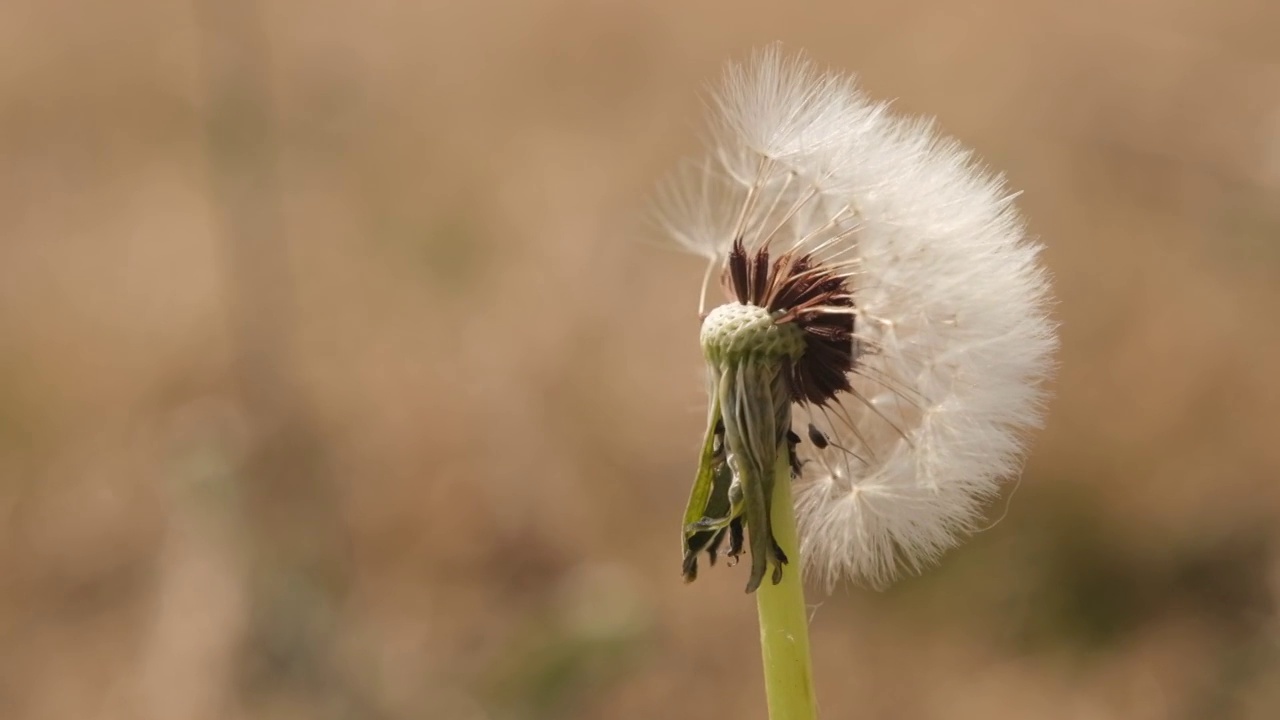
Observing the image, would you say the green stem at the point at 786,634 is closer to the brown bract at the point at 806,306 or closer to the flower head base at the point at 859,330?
the flower head base at the point at 859,330

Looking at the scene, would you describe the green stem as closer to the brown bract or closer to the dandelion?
the dandelion

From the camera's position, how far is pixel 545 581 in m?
3.89

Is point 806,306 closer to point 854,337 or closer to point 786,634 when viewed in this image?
point 854,337

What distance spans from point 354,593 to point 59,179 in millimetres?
3933

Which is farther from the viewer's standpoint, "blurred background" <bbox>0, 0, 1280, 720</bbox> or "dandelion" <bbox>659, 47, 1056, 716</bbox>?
"blurred background" <bbox>0, 0, 1280, 720</bbox>

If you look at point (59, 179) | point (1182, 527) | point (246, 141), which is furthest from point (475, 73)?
point (1182, 527)

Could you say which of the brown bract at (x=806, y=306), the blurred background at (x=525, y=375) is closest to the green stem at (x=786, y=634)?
the brown bract at (x=806, y=306)

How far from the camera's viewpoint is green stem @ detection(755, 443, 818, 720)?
111 centimetres

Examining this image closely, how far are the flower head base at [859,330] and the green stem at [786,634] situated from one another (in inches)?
0.9

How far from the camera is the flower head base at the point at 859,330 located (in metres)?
1.15

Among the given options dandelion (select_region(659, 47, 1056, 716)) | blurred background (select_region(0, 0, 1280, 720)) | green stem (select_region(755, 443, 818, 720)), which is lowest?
blurred background (select_region(0, 0, 1280, 720))

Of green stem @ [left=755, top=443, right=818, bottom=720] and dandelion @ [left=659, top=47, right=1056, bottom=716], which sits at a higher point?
dandelion @ [left=659, top=47, right=1056, bottom=716]

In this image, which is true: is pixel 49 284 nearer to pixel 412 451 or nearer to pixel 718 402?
pixel 412 451

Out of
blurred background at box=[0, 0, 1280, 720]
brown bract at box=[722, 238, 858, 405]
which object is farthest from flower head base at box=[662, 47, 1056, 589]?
blurred background at box=[0, 0, 1280, 720]
